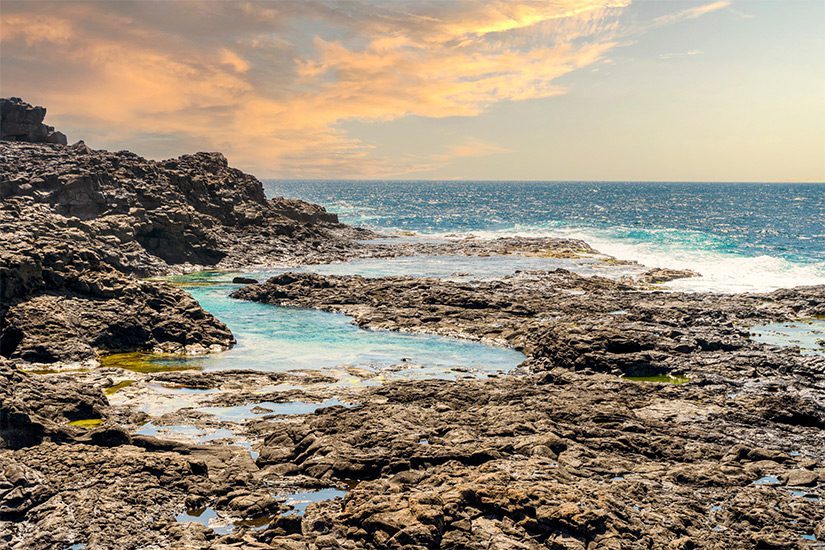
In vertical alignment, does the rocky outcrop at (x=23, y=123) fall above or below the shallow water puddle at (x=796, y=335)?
above

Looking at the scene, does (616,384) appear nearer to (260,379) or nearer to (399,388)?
(399,388)

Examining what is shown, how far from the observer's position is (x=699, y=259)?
7506 cm

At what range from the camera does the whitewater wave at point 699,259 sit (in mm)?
59094

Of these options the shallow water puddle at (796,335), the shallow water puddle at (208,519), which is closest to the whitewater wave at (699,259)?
the shallow water puddle at (796,335)

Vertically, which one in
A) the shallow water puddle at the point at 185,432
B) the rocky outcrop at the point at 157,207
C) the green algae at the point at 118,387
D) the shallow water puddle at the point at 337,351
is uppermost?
the rocky outcrop at the point at 157,207

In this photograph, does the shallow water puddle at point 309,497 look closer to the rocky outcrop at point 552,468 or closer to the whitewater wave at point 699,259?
the rocky outcrop at point 552,468

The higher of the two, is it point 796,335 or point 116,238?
point 116,238

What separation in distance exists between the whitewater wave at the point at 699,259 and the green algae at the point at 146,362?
133ft

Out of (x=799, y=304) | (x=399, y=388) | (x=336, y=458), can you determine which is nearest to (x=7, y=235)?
(x=399, y=388)

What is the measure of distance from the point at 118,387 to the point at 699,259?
2564 inches

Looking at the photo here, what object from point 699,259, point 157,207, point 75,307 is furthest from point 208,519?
point 699,259

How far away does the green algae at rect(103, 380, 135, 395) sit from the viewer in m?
26.8

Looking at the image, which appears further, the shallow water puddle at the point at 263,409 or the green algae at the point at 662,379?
the green algae at the point at 662,379

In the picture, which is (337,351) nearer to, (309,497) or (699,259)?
(309,497)
